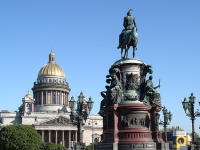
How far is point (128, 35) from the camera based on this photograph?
76.3 ft

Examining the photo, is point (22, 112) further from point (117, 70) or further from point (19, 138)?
point (117, 70)

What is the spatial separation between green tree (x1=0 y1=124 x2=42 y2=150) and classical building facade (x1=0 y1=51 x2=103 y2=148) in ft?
151

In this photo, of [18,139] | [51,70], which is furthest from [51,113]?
[18,139]

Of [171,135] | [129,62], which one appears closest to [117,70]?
[129,62]

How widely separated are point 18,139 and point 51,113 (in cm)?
5764

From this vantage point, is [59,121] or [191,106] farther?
[59,121]

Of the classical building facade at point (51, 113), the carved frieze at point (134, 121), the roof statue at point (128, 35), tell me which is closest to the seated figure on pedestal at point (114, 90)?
the carved frieze at point (134, 121)

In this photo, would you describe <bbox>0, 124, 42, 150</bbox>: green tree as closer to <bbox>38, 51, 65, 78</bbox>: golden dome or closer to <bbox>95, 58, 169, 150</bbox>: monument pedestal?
<bbox>95, 58, 169, 150</bbox>: monument pedestal

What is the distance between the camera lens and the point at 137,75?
22344 millimetres

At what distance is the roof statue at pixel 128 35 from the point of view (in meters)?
23.2

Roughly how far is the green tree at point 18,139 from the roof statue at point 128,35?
3591 cm

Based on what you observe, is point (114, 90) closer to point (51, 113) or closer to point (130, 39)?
point (130, 39)

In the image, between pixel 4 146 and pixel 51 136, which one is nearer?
pixel 4 146

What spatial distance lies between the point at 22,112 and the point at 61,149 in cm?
4097
